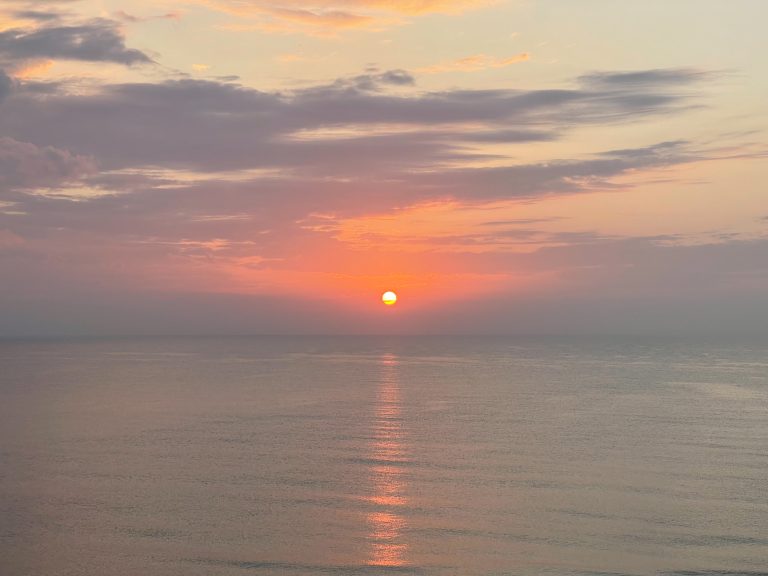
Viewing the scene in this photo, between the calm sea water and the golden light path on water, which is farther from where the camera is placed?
the golden light path on water

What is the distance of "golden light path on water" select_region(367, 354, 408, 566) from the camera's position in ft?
113

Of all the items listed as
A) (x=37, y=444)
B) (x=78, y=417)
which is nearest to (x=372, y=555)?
(x=37, y=444)

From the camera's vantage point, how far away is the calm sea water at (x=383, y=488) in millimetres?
33688

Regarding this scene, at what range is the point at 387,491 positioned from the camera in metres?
44.8

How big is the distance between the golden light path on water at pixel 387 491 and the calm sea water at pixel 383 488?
0.16m

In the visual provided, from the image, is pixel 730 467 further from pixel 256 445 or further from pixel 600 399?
pixel 600 399

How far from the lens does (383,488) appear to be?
1794 inches

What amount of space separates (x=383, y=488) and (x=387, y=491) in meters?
0.78

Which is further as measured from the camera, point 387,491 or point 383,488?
point 383,488

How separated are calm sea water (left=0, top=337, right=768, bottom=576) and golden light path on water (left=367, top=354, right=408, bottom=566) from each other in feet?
0.53

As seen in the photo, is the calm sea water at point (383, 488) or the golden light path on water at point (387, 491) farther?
the golden light path on water at point (387, 491)

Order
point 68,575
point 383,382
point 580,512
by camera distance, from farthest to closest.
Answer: point 383,382, point 580,512, point 68,575

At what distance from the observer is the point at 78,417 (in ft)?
259

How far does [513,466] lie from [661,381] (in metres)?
87.2
